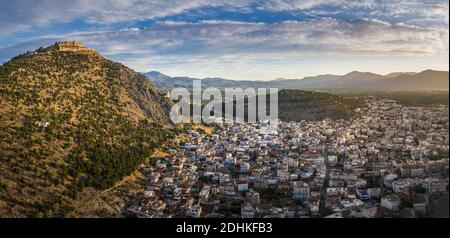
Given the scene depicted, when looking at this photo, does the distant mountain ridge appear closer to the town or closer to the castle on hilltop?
the castle on hilltop

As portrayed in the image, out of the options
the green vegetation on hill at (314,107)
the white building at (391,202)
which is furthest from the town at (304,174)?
the green vegetation on hill at (314,107)

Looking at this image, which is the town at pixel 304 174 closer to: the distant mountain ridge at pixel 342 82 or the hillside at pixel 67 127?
the hillside at pixel 67 127

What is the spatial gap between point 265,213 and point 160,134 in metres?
11.0

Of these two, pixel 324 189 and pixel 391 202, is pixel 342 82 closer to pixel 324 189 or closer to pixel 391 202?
pixel 324 189

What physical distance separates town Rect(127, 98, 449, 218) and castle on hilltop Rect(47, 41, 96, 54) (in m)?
8.61

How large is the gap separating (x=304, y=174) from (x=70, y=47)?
17579mm

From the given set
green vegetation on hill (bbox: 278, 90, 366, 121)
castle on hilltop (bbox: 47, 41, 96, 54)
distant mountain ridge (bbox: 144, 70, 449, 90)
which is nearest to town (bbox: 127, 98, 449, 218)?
green vegetation on hill (bbox: 278, 90, 366, 121)

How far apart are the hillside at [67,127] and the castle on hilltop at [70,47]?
0.19ft

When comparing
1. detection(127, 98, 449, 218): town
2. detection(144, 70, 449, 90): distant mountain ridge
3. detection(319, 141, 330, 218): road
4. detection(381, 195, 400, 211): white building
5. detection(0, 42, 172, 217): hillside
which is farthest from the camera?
detection(144, 70, 449, 90): distant mountain ridge

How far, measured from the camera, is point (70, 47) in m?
28.1

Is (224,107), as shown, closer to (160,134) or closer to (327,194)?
(160,134)

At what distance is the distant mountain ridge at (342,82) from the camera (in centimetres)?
6881

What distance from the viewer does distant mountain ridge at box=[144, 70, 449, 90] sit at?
68.8 metres
